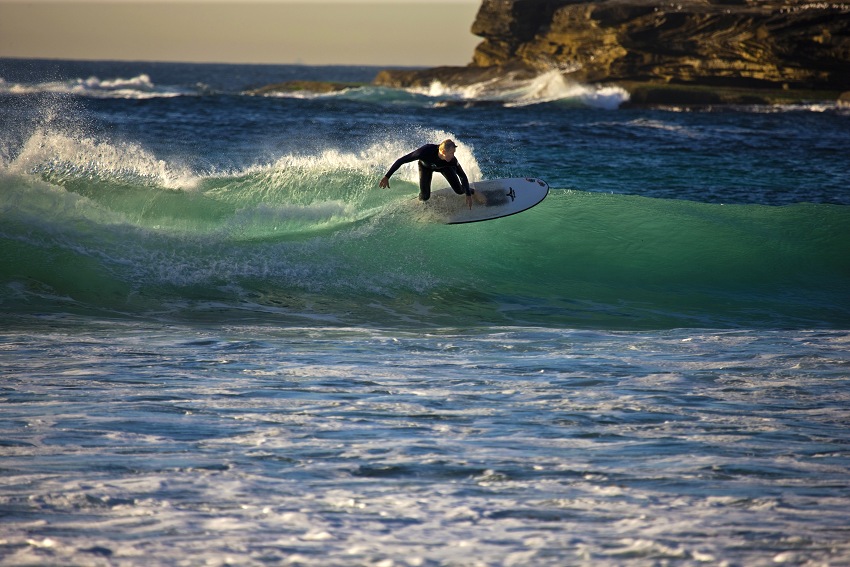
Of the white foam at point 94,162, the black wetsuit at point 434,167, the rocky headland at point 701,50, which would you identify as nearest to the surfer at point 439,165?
the black wetsuit at point 434,167

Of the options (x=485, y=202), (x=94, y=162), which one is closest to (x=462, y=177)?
(x=485, y=202)

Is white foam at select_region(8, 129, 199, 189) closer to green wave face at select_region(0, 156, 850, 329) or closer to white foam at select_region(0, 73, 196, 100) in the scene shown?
green wave face at select_region(0, 156, 850, 329)

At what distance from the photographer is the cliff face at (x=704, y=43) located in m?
52.6

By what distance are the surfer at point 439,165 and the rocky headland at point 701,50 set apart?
4118 cm

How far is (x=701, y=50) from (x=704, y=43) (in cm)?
47

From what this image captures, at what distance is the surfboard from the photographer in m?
11.1

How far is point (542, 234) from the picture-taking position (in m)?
12.0

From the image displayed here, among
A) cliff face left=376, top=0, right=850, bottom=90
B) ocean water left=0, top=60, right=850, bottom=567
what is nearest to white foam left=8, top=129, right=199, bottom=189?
ocean water left=0, top=60, right=850, bottom=567

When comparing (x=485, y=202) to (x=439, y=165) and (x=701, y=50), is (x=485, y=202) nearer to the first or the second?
(x=439, y=165)

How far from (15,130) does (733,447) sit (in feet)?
64.5

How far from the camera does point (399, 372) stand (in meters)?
6.35

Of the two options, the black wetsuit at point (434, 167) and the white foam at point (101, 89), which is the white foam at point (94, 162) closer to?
the black wetsuit at point (434, 167)

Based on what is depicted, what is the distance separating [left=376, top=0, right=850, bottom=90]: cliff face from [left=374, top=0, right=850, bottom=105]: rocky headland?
6 centimetres

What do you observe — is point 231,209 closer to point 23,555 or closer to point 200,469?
point 200,469
